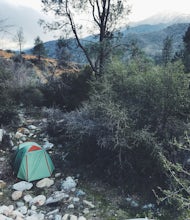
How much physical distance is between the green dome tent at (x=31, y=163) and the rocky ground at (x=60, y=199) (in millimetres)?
198

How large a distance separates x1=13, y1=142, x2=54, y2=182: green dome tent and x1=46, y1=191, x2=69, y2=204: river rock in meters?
1.03

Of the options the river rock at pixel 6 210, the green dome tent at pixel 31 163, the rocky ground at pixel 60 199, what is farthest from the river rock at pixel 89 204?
the river rock at pixel 6 210

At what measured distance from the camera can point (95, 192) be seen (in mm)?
7668

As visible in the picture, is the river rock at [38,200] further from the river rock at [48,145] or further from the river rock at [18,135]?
the river rock at [18,135]

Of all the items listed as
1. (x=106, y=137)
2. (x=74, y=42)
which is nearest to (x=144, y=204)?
(x=106, y=137)

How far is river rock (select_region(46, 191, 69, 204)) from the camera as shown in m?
7.11

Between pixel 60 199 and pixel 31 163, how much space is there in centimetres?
178

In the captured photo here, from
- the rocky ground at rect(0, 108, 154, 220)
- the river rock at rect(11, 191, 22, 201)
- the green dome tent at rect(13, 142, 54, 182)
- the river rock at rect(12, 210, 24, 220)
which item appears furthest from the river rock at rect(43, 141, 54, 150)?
the river rock at rect(12, 210, 24, 220)

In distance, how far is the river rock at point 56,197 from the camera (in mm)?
7105

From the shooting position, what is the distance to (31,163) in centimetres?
836

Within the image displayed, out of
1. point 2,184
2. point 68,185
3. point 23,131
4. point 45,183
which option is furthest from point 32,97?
point 68,185

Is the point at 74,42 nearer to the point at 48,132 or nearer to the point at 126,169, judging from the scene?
the point at 48,132

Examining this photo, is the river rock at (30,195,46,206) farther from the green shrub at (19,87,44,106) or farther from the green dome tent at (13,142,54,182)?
the green shrub at (19,87,44,106)

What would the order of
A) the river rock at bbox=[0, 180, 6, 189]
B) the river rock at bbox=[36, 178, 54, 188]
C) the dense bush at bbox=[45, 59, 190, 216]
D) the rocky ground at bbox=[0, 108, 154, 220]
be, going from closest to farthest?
the rocky ground at bbox=[0, 108, 154, 220] < the dense bush at bbox=[45, 59, 190, 216] < the river rock at bbox=[0, 180, 6, 189] < the river rock at bbox=[36, 178, 54, 188]
